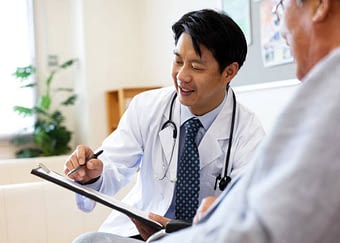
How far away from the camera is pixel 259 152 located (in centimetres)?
52

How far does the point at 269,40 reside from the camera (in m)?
2.73

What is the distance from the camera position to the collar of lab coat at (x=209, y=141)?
4.65 feet

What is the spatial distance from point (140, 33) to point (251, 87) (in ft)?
6.34

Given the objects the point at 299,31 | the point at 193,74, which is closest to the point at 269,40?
the point at 193,74

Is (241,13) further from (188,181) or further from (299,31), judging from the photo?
(299,31)

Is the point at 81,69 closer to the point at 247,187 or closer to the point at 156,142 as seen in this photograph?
the point at 156,142

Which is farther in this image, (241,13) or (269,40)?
A: (241,13)

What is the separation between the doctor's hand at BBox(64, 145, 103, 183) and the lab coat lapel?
325 millimetres

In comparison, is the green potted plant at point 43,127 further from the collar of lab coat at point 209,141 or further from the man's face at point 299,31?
the man's face at point 299,31

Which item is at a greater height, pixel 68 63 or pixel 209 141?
pixel 68 63

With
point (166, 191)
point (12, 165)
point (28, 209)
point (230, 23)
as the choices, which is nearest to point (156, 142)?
point (166, 191)

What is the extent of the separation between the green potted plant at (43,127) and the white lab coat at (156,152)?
2.64 metres

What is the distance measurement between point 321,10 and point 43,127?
12.1 feet

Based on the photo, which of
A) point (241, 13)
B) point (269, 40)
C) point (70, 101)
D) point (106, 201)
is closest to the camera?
point (106, 201)
